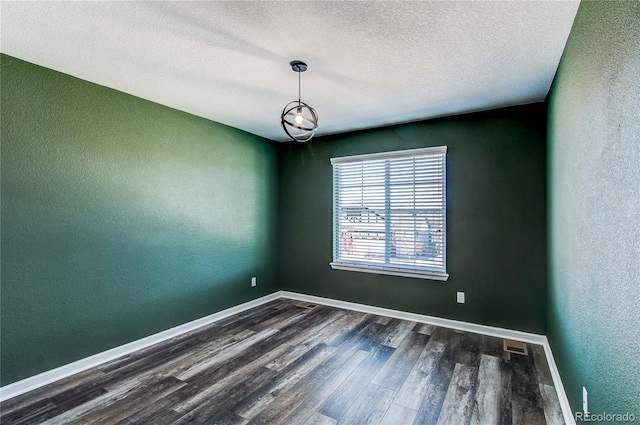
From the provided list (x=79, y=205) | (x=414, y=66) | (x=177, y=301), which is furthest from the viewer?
(x=177, y=301)

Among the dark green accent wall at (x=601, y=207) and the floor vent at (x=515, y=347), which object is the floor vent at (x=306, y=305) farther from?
the dark green accent wall at (x=601, y=207)

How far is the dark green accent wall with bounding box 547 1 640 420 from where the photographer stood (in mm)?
1034

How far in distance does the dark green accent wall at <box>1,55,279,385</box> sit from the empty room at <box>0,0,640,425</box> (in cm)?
2

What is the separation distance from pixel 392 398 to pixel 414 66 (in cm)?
261

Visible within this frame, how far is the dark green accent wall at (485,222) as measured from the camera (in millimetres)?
3230

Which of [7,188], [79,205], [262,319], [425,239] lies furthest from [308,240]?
[7,188]

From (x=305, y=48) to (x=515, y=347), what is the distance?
344 cm

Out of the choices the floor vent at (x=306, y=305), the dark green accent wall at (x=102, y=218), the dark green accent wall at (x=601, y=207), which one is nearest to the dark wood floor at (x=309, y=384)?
the dark green accent wall at (x=102, y=218)

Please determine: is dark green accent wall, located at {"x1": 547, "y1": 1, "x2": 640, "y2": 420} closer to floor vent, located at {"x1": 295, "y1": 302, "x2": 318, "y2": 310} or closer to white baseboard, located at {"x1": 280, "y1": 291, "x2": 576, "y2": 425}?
white baseboard, located at {"x1": 280, "y1": 291, "x2": 576, "y2": 425}

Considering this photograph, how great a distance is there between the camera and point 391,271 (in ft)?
13.2

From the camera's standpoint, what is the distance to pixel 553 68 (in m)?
2.45

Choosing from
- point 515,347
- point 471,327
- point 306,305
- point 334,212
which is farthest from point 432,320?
point 334,212

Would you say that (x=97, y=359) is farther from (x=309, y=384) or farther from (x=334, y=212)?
(x=334, y=212)

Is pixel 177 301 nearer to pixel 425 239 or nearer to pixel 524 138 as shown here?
pixel 425 239
